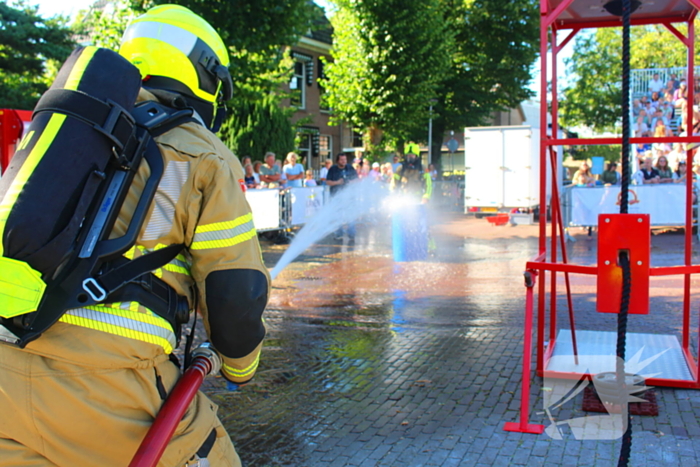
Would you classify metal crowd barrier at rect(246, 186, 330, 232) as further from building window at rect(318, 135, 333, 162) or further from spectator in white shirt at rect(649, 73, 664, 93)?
building window at rect(318, 135, 333, 162)

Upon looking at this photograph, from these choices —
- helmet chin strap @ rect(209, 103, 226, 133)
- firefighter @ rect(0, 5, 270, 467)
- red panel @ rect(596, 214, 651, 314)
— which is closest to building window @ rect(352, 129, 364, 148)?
red panel @ rect(596, 214, 651, 314)

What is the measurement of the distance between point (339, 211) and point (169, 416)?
10183mm

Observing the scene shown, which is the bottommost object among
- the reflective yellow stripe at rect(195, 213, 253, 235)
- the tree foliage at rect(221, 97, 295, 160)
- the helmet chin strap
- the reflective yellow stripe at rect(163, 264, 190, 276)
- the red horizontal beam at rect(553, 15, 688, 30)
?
the reflective yellow stripe at rect(163, 264, 190, 276)

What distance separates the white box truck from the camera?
1872 centimetres

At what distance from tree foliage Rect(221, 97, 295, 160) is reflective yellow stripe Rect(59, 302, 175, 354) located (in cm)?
1631

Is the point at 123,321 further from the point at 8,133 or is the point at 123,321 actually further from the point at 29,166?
the point at 8,133

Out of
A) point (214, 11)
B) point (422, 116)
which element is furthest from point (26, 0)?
point (422, 116)

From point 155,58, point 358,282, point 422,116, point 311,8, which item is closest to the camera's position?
point 155,58

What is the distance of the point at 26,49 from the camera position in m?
17.0

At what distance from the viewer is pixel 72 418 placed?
5.36ft

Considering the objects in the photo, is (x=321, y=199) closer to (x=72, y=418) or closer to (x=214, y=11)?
(x=214, y=11)

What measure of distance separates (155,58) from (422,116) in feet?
75.9

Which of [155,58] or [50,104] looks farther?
[155,58]

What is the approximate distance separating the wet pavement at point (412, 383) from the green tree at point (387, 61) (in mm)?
14839
